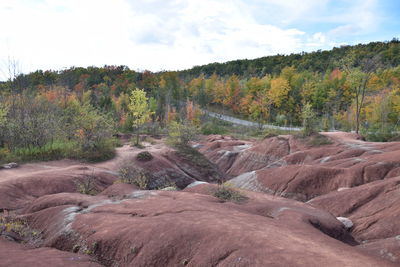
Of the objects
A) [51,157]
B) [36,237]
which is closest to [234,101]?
[51,157]

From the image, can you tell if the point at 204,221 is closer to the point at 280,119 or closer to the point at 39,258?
the point at 39,258

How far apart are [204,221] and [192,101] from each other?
2871 inches

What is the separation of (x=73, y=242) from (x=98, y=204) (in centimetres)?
273

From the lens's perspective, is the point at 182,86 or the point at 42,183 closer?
the point at 42,183

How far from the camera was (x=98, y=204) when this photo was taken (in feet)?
38.7

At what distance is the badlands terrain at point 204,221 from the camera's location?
7.16 metres

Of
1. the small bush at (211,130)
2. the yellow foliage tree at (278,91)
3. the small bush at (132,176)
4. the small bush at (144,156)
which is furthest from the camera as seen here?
the yellow foliage tree at (278,91)

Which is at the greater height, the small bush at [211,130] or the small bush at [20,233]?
the small bush at [20,233]

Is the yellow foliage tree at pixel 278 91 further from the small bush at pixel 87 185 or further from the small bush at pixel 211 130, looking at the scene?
the small bush at pixel 87 185

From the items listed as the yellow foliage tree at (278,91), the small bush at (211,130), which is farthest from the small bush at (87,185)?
the yellow foliage tree at (278,91)

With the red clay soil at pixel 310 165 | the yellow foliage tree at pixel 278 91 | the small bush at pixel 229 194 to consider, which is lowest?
the red clay soil at pixel 310 165

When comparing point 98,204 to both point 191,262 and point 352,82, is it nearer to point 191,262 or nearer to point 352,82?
point 191,262

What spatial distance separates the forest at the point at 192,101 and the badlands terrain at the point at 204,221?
17.1 feet

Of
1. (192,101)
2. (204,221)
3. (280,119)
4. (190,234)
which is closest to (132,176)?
(204,221)
